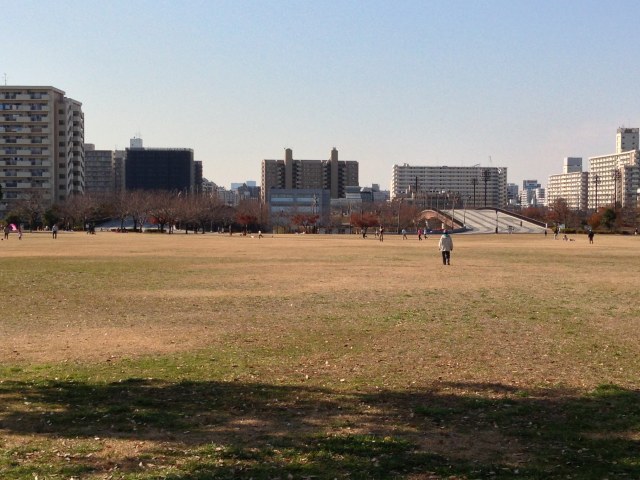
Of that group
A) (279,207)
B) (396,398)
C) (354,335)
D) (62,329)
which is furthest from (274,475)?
(279,207)

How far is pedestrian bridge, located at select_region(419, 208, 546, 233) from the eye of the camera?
408 ft

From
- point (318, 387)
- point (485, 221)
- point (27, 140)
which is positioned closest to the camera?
point (318, 387)

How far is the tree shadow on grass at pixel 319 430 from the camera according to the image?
6.50 meters

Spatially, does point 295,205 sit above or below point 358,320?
above

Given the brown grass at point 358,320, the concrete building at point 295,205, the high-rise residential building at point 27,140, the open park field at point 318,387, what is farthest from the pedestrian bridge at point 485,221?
the open park field at point 318,387

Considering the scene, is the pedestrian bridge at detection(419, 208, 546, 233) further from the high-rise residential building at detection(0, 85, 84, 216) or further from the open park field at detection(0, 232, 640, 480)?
the open park field at detection(0, 232, 640, 480)

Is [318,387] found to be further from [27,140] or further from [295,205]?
[295,205]

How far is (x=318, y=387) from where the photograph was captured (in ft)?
31.3

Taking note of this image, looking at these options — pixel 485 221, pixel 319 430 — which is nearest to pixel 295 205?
pixel 485 221

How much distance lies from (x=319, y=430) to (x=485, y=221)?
5419 inches

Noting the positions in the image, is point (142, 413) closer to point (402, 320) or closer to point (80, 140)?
point (402, 320)

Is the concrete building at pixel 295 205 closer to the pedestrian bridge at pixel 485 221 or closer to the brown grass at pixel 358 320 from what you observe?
the pedestrian bridge at pixel 485 221

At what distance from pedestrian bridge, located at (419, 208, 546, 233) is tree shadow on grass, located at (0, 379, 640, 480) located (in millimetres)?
114323

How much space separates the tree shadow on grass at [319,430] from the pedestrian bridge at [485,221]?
114 m
